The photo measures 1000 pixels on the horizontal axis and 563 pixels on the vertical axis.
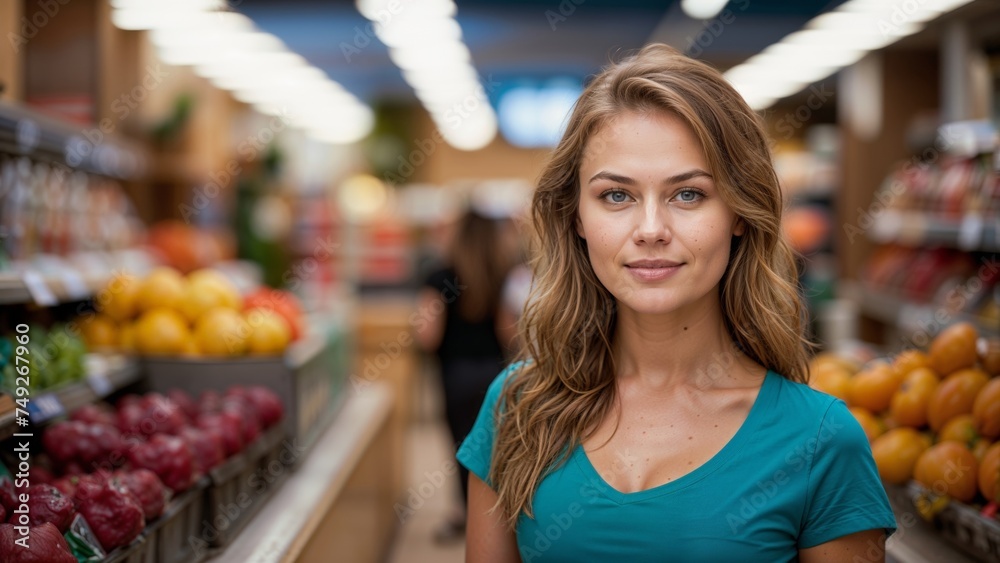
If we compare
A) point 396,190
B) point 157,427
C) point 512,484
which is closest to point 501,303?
point 157,427

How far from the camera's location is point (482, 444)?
1.77 m

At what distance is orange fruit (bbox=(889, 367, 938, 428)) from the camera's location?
2461 millimetres

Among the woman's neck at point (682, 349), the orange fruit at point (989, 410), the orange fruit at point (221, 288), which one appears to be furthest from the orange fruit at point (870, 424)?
the orange fruit at point (221, 288)

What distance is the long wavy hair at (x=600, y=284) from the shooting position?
157cm

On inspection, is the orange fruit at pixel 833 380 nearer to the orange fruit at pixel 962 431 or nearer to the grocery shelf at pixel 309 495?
the orange fruit at pixel 962 431

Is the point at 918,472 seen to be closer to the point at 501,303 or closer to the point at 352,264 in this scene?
the point at 501,303

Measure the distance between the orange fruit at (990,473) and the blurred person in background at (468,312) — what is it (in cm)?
294

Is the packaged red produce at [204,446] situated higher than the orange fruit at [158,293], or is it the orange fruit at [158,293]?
the orange fruit at [158,293]

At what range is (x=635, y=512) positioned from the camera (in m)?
1.54

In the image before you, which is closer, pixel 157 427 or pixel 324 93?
pixel 157 427

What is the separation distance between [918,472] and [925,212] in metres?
2.47

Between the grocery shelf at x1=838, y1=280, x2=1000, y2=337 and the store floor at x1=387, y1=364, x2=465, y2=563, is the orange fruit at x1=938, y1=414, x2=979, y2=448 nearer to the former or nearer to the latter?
the grocery shelf at x1=838, y1=280, x2=1000, y2=337

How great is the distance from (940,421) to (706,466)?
1163 mm

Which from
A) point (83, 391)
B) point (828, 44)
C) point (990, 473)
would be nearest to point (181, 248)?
point (83, 391)
